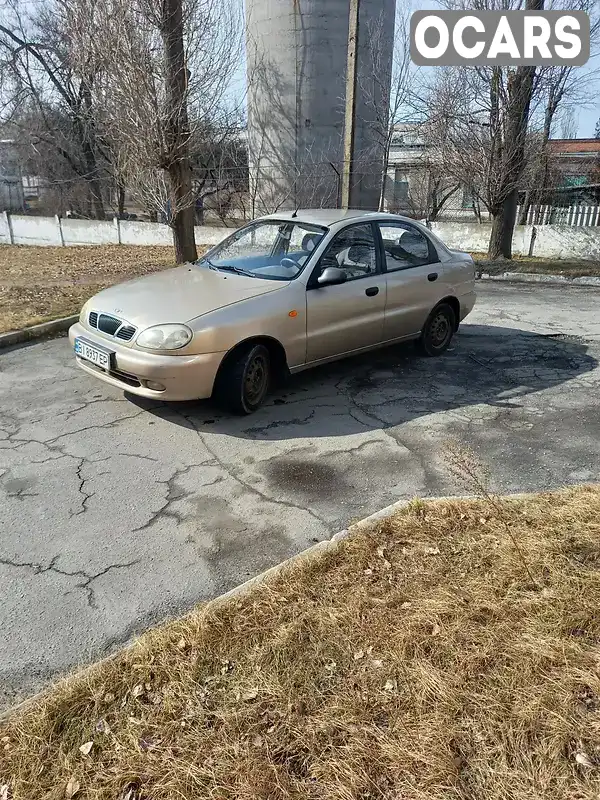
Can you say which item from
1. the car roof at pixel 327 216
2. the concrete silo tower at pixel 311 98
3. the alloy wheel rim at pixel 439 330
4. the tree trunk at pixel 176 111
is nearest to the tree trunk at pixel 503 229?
the concrete silo tower at pixel 311 98

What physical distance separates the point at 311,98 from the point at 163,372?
1811 cm

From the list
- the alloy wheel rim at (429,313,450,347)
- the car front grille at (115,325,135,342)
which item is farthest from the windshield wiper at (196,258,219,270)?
the alloy wheel rim at (429,313,450,347)

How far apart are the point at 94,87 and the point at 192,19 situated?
7.13 ft

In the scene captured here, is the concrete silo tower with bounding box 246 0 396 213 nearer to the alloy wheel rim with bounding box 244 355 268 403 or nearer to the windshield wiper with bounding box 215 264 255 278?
the windshield wiper with bounding box 215 264 255 278

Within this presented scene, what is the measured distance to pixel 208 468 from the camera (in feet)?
13.6

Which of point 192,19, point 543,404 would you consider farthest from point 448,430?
point 192,19

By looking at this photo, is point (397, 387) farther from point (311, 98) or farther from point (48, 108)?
point (48, 108)

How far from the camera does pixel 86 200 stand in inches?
1193

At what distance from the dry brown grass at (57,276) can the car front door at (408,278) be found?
476cm

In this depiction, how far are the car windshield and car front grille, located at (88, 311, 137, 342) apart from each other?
1327 millimetres

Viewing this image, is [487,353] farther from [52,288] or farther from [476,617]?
[52,288]

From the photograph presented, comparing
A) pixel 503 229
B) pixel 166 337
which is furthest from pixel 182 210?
pixel 503 229

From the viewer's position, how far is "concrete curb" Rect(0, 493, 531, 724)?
228cm

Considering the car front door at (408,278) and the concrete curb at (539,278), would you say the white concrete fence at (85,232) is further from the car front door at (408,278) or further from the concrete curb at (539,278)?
the car front door at (408,278)
